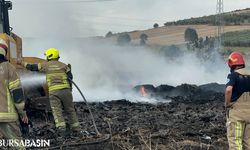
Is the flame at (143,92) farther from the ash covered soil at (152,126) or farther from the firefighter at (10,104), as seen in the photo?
the firefighter at (10,104)

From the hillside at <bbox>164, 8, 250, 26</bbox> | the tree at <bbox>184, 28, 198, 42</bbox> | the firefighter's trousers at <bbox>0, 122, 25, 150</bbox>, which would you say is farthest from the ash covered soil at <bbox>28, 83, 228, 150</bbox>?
the hillside at <bbox>164, 8, 250, 26</bbox>

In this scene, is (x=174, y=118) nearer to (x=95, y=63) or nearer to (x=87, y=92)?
(x=87, y=92)

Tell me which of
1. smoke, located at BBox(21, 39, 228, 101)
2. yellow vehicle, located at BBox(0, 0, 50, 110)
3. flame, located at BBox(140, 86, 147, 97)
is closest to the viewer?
yellow vehicle, located at BBox(0, 0, 50, 110)

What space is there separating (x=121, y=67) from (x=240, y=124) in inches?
1231

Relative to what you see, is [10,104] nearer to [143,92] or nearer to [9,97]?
[9,97]

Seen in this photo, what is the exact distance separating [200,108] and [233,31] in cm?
4091

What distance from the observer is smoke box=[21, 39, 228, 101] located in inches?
1177

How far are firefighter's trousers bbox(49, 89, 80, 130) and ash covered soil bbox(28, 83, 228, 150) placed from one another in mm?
332

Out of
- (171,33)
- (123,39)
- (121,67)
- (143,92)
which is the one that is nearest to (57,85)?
(143,92)

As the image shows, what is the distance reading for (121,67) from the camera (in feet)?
128

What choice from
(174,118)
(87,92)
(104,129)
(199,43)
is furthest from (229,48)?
(104,129)

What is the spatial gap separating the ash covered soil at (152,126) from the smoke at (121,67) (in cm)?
810

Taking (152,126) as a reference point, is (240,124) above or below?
above

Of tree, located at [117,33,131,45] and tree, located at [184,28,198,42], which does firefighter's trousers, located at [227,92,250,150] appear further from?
tree, located at [184,28,198,42]
